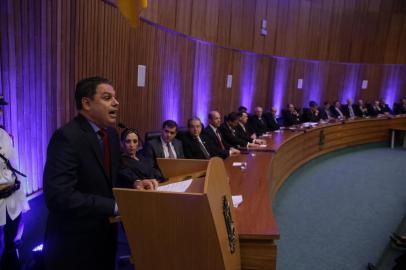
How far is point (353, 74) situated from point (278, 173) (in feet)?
24.6

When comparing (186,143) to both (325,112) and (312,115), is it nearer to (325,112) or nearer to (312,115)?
(312,115)

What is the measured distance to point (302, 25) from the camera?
9359 mm

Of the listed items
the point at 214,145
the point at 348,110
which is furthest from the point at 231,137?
the point at 348,110

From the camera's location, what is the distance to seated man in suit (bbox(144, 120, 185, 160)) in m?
3.80

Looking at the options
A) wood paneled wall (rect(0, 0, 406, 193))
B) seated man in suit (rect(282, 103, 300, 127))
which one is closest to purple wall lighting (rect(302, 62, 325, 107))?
wood paneled wall (rect(0, 0, 406, 193))

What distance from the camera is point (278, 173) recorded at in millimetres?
5113

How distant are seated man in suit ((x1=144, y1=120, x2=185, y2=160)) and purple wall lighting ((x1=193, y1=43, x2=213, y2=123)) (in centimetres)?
221

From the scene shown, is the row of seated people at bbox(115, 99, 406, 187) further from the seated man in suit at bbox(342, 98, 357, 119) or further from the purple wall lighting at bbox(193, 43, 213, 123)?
the seated man in suit at bbox(342, 98, 357, 119)

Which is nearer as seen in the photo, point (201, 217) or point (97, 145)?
point (201, 217)

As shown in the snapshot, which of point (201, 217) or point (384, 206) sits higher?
point (201, 217)

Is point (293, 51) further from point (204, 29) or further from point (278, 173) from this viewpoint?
point (278, 173)

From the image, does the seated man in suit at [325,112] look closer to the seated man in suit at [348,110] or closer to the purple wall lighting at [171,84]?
the seated man in suit at [348,110]

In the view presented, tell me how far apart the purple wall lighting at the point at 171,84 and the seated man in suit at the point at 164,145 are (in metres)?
1.19

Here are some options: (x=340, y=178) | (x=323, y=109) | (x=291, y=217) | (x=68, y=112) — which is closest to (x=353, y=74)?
(x=323, y=109)
